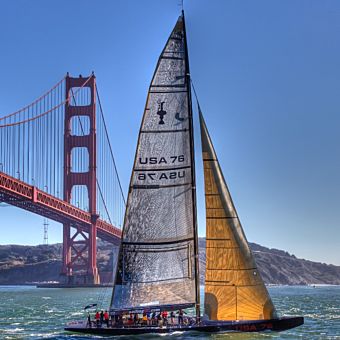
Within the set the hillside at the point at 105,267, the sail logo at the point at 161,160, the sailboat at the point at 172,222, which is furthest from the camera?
the hillside at the point at 105,267

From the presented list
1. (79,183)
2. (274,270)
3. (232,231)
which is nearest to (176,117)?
(232,231)

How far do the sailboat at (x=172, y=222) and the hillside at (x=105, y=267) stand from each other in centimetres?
7805

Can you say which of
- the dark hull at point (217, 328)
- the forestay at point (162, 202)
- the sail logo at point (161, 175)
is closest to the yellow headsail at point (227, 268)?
the dark hull at point (217, 328)

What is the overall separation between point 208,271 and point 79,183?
58266mm

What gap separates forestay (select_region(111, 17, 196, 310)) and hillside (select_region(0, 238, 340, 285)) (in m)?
78.0

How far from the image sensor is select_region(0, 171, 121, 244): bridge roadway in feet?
174

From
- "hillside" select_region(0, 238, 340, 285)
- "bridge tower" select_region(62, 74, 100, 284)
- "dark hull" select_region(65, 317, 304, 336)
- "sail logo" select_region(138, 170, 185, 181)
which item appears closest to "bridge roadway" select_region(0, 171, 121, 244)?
"bridge tower" select_region(62, 74, 100, 284)

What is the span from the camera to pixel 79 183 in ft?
257

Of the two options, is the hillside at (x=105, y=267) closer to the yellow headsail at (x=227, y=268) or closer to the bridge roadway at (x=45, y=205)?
the bridge roadway at (x=45, y=205)

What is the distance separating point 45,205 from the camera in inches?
2347

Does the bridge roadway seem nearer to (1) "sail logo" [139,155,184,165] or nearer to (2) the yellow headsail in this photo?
(1) "sail logo" [139,155,184,165]

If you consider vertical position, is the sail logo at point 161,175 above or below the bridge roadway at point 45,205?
below

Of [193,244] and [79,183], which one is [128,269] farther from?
[79,183]

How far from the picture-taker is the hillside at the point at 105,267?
130 m
